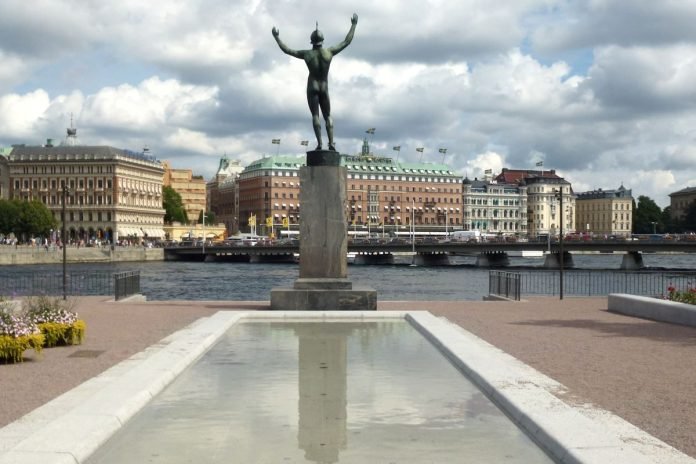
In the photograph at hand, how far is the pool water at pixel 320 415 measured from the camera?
28.9 feet

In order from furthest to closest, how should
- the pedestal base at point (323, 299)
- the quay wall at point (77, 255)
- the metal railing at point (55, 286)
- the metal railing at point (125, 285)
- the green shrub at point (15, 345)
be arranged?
1. the quay wall at point (77, 255)
2. the metal railing at point (55, 286)
3. the metal railing at point (125, 285)
4. the pedestal base at point (323, 299)
5. the green shrub at point (15, 345)

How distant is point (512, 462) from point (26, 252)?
108 m

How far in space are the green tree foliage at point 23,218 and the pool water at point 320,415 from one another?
412ft

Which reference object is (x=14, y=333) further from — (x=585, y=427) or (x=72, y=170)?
(x=72, y=170)

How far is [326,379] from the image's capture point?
42.8 ft

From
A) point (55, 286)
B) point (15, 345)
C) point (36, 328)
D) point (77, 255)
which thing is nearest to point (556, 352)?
point (36, 328)

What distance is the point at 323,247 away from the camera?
24.8 m

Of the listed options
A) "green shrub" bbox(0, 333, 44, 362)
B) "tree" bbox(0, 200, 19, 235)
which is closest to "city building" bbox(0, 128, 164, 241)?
"tree" bbox(0, 200, 19, 235)

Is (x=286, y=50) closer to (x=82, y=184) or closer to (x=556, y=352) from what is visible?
(x=556, y=352)

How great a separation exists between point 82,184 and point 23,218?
37.2m

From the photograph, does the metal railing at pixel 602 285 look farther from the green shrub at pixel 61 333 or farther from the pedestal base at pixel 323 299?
the green shrub at pixel 61 333

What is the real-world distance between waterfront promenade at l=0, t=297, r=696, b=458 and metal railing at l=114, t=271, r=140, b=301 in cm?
140

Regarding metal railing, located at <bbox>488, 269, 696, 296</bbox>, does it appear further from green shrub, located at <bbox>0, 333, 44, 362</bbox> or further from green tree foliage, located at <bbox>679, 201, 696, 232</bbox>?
green tree foliage, located at <bbox>679, 201, 696, 232</bbox>

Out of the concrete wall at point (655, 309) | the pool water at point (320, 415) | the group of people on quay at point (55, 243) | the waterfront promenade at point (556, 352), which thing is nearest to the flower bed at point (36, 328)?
the waterfront promenade at point (556, 352)
